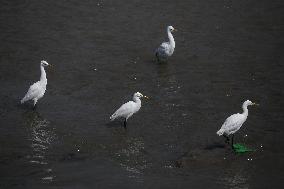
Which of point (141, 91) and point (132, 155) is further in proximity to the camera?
point (141, 91)

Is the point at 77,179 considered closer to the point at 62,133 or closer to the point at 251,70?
the point at 62,133

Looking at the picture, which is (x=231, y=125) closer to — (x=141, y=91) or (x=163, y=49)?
(x=141, y=91)

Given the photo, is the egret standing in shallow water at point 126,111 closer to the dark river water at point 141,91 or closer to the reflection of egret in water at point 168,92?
the dark river water at point 141,91

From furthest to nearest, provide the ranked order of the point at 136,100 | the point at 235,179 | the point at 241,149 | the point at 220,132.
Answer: the point at 136,100 → the point at 220,132 → the point at 241,149 → the point at 235,179

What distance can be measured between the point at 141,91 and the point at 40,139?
183 inches

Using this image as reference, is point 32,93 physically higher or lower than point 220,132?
higher

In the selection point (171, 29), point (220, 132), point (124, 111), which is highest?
point (171, 29)

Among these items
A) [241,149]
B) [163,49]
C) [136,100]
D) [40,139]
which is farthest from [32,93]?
[241,149]

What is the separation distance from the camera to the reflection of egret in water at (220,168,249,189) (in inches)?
619

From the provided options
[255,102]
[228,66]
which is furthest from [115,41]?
[255,102]

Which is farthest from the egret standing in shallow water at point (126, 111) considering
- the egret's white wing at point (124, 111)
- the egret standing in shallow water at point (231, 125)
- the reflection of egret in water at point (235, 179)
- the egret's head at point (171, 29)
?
the egret's head at point (171, 29)

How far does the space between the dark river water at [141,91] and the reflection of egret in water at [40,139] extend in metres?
0.03

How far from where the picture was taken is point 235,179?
16047mm

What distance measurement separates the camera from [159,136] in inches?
721
